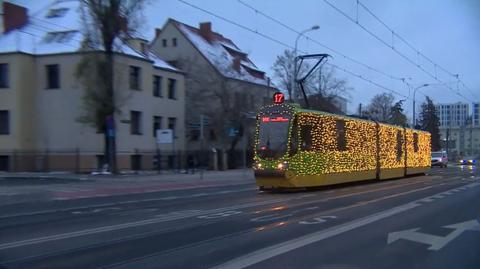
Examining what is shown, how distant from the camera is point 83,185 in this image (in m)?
29.5

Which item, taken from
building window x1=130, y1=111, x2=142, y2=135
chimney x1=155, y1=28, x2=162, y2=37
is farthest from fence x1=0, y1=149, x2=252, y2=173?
chimney x1=155, y1=28, x2=162, y2=37

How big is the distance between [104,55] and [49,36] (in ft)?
32.3

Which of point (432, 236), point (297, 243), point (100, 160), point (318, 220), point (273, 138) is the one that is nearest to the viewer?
point (297, 243)

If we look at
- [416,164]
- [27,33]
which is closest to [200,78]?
[27,33]

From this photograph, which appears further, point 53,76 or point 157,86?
point 157,86

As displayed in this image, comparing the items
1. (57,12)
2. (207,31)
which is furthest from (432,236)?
(207,31)

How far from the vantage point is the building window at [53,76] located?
1681 inches

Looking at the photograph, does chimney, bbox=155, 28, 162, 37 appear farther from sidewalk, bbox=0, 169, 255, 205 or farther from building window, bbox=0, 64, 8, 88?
sidewalk, bbox=0, 169, 255, 205

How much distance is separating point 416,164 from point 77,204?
25.2 m

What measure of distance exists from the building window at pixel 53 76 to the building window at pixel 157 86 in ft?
27.2

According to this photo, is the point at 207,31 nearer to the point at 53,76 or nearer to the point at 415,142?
the point at 53,76

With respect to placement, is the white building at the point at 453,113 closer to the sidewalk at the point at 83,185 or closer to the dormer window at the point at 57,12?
the dormer window at the point at 57,12

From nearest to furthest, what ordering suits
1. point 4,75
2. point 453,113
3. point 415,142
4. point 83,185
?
point 83,185 → point 415,142 → point 4,75 → point 453,113

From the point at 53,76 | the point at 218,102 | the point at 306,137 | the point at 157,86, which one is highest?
the point at 53,76
